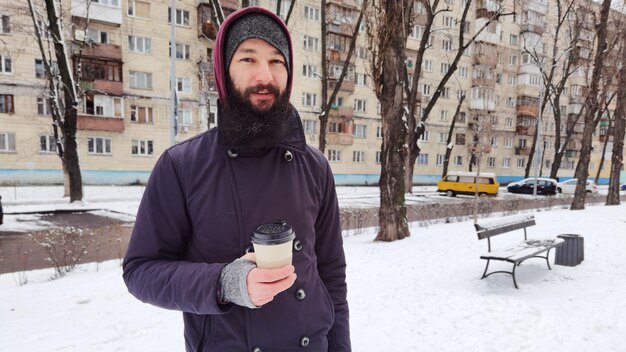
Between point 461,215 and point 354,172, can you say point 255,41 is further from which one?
point 354,172

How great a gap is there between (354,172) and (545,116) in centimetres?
2766

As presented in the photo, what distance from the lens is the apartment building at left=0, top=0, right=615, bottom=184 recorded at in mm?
23156

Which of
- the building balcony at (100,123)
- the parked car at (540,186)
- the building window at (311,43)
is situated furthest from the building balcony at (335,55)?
the parked car at (540,186)

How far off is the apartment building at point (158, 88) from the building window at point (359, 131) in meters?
0.16

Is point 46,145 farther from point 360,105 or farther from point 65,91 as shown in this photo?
point 360,105

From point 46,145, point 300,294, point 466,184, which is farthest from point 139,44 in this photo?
point 300,294

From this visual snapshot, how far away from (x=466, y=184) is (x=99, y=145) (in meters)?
25.4

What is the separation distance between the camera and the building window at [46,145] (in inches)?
944

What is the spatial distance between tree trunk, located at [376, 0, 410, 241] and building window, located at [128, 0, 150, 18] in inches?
913

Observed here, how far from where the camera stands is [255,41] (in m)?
1.49

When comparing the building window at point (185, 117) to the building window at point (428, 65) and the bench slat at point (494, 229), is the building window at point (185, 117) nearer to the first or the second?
the building window at point (428, 65)

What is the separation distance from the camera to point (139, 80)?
26.3 metres

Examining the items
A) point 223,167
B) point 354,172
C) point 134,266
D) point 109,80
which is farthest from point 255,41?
point 354,172

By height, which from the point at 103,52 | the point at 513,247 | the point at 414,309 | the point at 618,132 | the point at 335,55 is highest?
the point at 335,55
